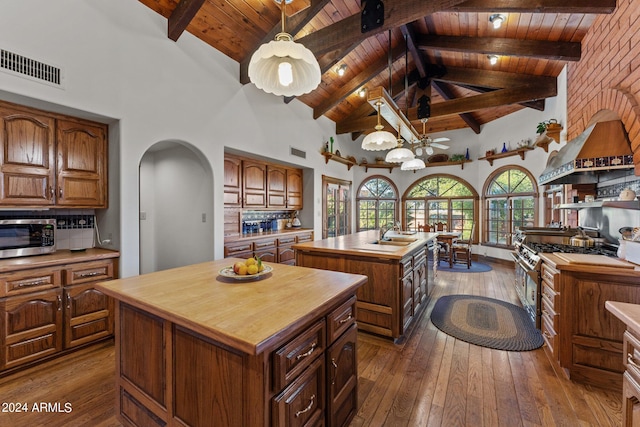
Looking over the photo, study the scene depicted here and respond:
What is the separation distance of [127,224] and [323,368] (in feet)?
8.53

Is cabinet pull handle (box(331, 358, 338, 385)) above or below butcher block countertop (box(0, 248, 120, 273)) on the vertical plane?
below

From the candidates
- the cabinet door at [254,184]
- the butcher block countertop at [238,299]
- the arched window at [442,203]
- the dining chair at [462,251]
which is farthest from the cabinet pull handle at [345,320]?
the arched window at [442,203]

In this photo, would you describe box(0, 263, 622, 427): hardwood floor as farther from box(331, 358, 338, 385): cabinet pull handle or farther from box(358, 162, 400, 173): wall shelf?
box(358, 162, 400, 173): wall shelf

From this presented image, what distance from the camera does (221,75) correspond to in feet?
12.5

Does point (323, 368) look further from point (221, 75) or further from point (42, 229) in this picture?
point (221, 75)

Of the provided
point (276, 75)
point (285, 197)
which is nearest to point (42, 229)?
point (276, 75)

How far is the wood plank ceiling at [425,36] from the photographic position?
2779 millimetres

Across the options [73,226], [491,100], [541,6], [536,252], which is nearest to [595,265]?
[536,252]

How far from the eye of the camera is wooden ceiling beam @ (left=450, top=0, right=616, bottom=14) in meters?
2.51

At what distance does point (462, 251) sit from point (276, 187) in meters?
→ 4.30

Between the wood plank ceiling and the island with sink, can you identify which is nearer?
the island with sink

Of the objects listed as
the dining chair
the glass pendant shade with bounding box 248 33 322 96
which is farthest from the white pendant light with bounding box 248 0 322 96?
the dining chair

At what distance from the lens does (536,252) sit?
8.93ft

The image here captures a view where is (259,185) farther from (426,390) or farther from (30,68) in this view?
(426,390)
